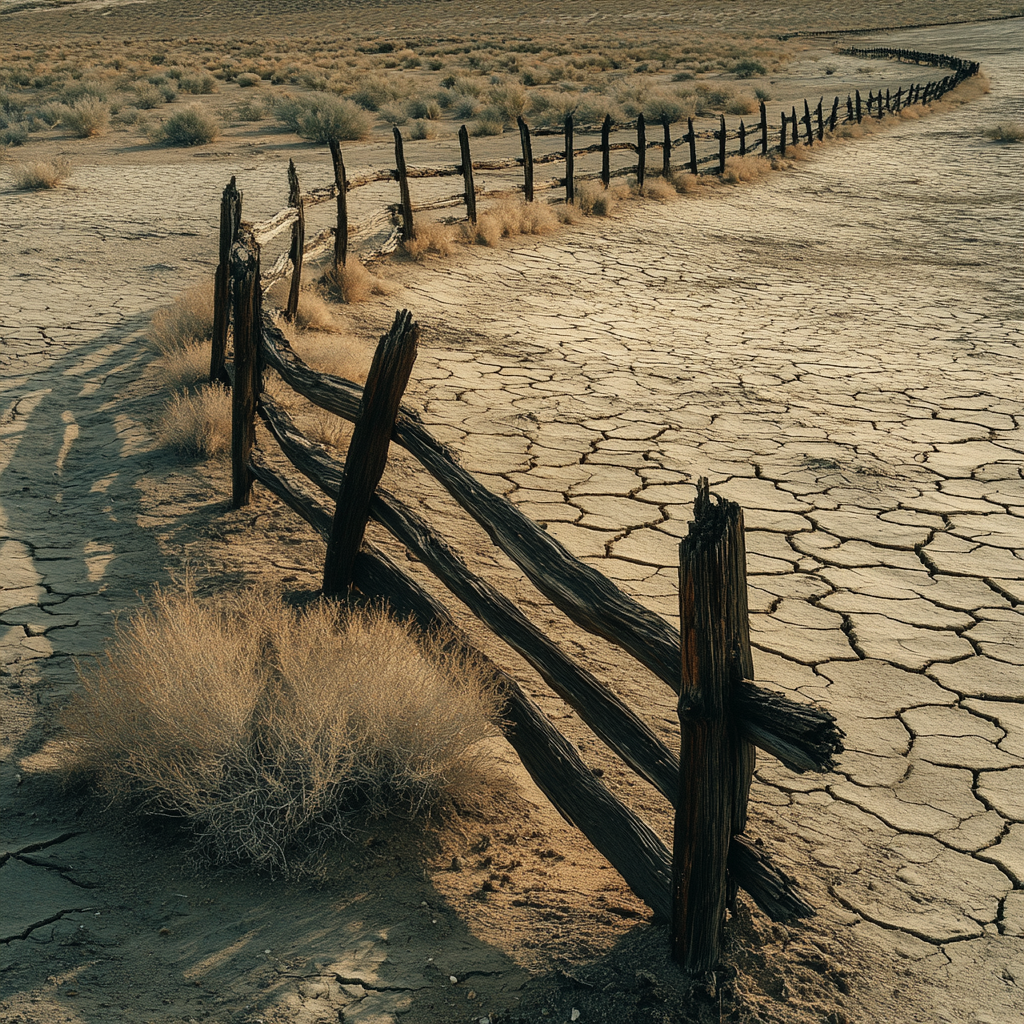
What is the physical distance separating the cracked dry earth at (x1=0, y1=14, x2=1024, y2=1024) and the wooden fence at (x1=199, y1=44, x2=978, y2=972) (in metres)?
0.23

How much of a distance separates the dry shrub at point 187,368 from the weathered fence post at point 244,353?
1.62 meters

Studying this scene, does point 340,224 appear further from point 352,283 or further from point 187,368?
point 187,368

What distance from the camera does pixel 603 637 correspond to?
2.53 meters

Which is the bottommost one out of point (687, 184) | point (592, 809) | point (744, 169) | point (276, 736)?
point (592, 809)

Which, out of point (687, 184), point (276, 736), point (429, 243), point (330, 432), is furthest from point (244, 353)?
point (687, 184)

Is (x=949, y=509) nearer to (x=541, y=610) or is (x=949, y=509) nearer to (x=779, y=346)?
(x=541, y=610)

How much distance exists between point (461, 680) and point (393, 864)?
21.8 inches

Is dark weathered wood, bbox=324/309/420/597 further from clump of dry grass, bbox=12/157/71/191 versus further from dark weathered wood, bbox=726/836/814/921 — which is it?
clump of dry grass, bbox=12/157/71/191

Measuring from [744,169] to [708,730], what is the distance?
51.4 feet

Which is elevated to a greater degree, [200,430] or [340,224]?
[340,224]

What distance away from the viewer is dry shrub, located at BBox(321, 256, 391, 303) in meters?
8.55

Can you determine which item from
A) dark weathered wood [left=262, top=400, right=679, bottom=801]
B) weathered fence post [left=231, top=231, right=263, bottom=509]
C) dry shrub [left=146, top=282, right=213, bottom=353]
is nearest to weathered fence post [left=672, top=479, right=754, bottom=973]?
dark weathered wood [left=262, top=400, right=679, bottom=801]

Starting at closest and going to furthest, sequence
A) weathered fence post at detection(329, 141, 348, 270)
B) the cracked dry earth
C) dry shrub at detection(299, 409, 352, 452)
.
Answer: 1. the cracked dry earth
2. dry shrub at detection(299, 409, 352, 452)
3. weathered fence post at detection(329, 141, 348, 270)

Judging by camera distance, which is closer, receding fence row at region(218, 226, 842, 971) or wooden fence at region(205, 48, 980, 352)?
receding fence row at region(218, 226, 842, 971)
